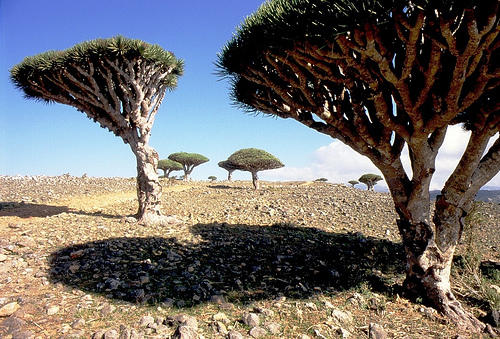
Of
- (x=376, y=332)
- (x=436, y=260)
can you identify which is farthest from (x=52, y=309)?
(x=436, y=260)

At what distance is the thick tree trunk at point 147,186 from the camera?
10.2 m

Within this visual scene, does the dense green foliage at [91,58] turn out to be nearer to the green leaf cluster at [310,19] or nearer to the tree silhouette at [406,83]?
the tree silhouette at [406,83]

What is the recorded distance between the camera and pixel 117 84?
35.4 feet

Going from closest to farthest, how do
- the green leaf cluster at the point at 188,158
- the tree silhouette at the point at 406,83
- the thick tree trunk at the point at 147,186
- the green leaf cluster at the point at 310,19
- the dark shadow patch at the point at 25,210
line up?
1. the green leaf cluster at the point at 310,19
2. the tree silhouette at the point at 406,83
3. the thick tree trunk at the point at 147,186
4. the dark shadow patch at the point at 25,210
5. the green leaf cluster at the point at 188,158

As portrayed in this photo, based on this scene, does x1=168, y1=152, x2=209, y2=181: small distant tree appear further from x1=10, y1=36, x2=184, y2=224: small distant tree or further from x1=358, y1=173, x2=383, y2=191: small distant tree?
x1=10, y1=36, x2=184, y2=224: small distant tree

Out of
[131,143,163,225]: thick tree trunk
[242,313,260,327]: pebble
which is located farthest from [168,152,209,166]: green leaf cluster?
[242,313,260,327]: pebble

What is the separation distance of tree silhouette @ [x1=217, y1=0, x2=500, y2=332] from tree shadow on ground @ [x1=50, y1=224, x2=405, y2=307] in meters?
1.39

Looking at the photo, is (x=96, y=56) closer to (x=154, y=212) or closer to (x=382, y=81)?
(x=154, y=212)

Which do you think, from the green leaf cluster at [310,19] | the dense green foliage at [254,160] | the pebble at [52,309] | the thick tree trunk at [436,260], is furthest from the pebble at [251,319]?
the dense green foliage at [254,160]

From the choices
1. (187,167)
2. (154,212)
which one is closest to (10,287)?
(154,212)

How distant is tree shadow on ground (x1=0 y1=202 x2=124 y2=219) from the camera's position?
11172mm

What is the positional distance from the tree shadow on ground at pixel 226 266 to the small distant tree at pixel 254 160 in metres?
16.1

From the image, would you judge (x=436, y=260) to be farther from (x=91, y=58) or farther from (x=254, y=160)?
(x=254, y=160)

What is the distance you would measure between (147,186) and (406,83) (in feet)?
27.6
